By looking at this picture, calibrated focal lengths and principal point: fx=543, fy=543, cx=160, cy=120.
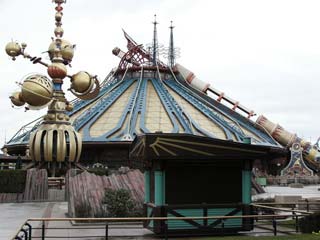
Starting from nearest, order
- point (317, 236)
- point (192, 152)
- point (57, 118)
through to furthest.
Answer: point (317, 236) → point (192, 152) → point (57, 118)

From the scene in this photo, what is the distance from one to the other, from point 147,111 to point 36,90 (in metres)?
19.6

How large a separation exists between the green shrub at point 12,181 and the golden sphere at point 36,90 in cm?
1062

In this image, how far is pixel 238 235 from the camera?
14.5 m

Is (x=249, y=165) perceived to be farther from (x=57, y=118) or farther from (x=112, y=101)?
(x=112, y=101)

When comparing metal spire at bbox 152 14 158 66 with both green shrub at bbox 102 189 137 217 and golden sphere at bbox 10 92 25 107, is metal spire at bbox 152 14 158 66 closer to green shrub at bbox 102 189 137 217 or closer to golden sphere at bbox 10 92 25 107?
golden sphere at bbox 10 92 25 107

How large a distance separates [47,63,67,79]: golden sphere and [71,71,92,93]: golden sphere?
0.86 meters

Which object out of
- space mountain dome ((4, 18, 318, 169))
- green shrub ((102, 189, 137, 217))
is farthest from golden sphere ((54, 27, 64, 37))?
green shrub ((102, 189, 137, 217))

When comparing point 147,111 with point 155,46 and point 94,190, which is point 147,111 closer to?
point 155,46

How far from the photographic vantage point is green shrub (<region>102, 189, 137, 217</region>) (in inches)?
764

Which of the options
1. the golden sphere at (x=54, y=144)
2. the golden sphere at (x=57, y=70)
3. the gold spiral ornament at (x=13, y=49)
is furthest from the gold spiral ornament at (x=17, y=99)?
the gold spiral ornament at (x=13, y=49)

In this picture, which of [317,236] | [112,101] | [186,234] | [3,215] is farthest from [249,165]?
[112,101]

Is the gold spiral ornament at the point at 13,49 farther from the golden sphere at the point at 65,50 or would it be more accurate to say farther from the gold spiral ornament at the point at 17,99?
the gold spiral ornament at the point at 17,99

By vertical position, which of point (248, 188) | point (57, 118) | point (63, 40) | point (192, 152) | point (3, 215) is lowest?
point (3, 215)

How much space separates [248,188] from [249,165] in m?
0.63
